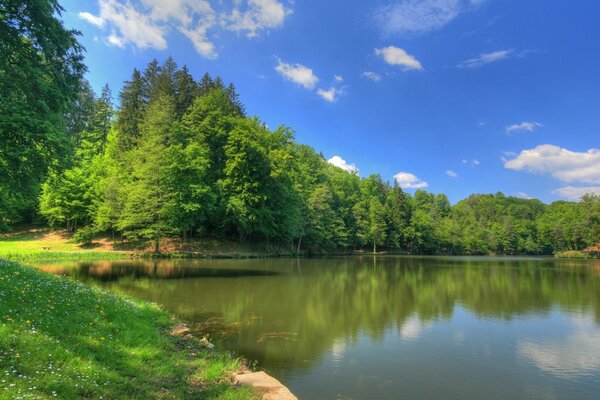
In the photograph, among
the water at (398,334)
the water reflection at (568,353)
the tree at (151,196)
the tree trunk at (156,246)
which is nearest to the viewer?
the water at (398,334)

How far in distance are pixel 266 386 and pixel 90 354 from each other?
130 inches

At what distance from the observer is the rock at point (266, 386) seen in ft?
22.3

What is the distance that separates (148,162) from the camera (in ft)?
147

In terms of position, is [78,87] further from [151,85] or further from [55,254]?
[151,85]

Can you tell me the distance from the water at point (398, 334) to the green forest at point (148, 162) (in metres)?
8.78

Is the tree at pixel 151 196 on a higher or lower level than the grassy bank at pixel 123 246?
higher

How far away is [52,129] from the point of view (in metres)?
13.1

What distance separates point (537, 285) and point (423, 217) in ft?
245

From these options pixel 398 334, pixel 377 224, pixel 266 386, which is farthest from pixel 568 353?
pixel 377 224

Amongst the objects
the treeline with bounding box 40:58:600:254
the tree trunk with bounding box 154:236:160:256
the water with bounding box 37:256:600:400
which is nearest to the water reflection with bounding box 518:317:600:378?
the water with bounding box 37:256:600:400

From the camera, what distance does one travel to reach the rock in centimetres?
680

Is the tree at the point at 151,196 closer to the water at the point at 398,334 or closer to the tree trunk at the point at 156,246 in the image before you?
the tree trunk at the point at 156,246

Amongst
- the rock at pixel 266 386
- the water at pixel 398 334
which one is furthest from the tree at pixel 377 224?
the rock at pixel 266 386

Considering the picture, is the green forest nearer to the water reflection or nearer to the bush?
the bush
